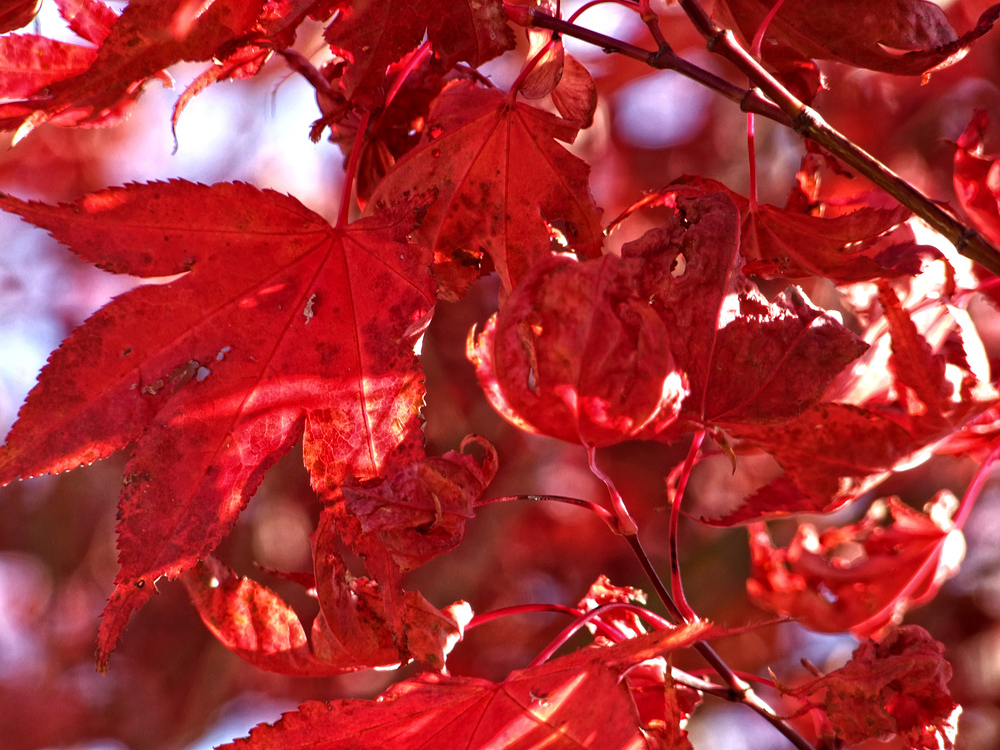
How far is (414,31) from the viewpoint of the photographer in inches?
29.7

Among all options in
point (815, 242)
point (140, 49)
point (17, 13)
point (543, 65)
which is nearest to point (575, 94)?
point (543, 65)

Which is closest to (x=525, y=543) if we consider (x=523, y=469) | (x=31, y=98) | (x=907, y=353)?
(x=523, y=469)

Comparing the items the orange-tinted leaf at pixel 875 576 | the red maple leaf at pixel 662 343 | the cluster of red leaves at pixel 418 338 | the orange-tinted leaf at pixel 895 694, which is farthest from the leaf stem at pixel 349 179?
the orange-tinted leaf at pixel 875 576

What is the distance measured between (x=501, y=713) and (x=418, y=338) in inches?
12.9

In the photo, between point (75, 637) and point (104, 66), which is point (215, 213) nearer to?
point (104, 66)

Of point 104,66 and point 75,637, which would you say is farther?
point 75,637

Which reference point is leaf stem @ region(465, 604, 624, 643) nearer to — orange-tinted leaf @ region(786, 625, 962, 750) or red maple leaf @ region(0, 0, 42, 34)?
orange-tinted leaf @ region(786, 625, 962, 750)

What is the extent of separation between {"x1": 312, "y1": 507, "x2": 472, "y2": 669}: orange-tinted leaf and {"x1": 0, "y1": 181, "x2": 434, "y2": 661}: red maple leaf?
3.6 inches

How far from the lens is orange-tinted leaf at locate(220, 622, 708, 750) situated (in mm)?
637

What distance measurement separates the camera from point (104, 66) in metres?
0.66

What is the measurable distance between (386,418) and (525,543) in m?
1.79

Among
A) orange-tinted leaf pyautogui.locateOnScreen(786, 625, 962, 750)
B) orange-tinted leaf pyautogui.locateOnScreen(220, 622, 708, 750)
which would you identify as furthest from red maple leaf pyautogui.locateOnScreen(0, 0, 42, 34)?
orange-tinted leaf pyautogui.locateOnScreen(786, 625, 962, 750)

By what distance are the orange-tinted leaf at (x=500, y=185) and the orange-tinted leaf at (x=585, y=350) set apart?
179 mm

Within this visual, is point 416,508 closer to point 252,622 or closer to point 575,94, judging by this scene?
point 252,622
